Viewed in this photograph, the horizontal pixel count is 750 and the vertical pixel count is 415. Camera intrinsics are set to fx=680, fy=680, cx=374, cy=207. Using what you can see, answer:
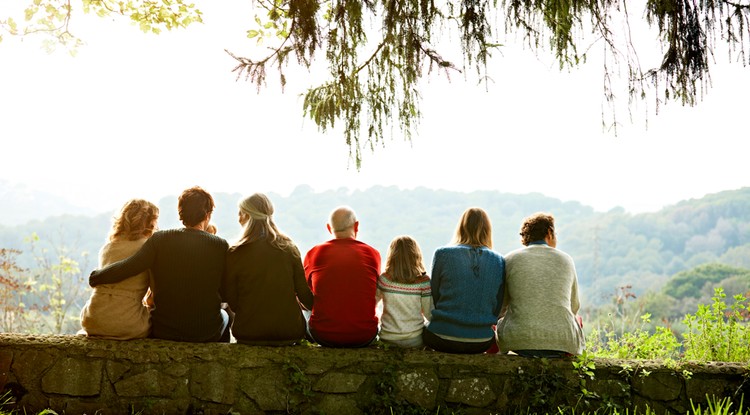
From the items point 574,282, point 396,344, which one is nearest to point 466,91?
point 574,282

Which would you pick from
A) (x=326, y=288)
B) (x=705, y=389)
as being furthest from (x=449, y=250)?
(x=705, y=389)

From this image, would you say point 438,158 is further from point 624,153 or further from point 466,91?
point 466,91

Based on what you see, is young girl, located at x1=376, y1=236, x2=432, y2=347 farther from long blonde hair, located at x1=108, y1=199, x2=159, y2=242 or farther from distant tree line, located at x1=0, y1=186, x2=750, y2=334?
distant tree line, located at x1=0, y1=186, x2=750, y2=334

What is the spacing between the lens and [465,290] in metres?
4.00

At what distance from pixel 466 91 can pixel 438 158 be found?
170 feet

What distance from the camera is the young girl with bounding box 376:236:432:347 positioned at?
4102 millimetres

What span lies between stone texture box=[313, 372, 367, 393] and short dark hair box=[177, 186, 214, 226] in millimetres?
1180

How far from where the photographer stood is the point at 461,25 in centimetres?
419

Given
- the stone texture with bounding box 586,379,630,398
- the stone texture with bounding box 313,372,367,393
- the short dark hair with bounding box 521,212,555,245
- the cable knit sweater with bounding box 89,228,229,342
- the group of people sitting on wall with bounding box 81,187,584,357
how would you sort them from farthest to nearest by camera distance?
1. the short dark hair with bounding box 521,212,555,245
2. the stone texture with bounding box 586,379,630,398
3. the stone texture with bounding box 313,372,367,393
4. the group of people sitting on wall with bounding box 81,187,584,357
5. the cable knit sweater with bounding box 89,228,229,342

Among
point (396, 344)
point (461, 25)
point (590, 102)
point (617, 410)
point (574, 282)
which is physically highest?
point (461, 25)

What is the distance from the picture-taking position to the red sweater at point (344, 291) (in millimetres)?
4004

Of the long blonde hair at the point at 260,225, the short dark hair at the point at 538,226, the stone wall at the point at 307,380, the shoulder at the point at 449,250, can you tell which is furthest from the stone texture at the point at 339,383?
the short dark hair at the point at 538,226

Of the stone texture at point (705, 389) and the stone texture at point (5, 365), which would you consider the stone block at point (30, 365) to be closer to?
the stone texture at point (5, 365)

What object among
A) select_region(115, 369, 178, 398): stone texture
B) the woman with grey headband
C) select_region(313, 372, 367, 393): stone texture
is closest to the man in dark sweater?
the woman with grey headband
